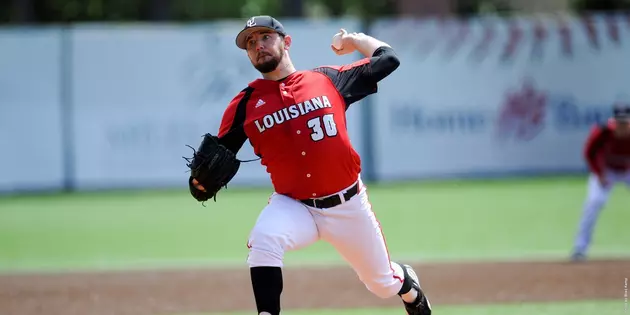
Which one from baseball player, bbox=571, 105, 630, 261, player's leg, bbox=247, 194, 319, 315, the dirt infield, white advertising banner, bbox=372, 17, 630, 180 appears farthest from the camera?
white advertising banner, bbox=372, 17, 630, 180

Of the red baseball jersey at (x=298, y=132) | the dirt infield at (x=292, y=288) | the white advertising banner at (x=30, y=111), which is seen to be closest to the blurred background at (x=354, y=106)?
the white advertising banner at (x=30, y=111)

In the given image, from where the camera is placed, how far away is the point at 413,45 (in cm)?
2048

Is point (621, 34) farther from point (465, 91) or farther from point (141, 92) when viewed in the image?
point (141, 92)

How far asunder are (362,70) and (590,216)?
5.40 metres

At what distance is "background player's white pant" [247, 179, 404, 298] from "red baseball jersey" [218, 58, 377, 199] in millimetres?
121

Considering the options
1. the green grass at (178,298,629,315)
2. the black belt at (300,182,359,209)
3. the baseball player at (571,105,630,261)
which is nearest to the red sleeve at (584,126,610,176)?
the baseball player at (571,105,630,261)

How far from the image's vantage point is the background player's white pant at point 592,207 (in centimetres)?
1081

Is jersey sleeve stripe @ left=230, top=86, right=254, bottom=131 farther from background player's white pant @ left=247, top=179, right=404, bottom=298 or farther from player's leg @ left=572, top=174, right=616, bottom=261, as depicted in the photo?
player's leg @ left=572, top=174, right=616, bottom=261

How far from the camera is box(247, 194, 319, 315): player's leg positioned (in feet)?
→ 19.3

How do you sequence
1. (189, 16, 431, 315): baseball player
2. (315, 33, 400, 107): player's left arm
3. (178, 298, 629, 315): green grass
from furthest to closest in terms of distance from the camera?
(178, 298, 629, 315): green grass < (315, 33, 400, 107): player's left arm < (189, 16, 431, 315): baseball player

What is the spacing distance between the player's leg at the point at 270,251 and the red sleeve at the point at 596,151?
19.3ft

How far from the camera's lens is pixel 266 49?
6152 millimetres

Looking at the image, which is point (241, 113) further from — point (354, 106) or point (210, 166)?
point (354, 106)

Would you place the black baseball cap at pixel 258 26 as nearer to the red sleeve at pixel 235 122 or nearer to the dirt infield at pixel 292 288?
the red sleeve at pixel 235 122
